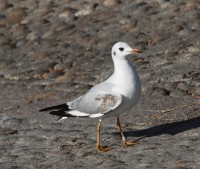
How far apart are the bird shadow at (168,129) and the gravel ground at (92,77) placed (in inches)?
0.5

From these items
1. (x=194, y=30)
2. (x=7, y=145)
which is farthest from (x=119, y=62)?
(x=194, y=30)

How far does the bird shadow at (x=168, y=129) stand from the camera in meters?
8.35

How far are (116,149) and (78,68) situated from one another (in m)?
3.83

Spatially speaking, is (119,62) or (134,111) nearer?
(119,62)

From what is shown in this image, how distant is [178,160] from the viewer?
285 inches

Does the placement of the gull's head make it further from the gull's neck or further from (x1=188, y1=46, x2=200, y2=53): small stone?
(x1=188, y1=46, x2=200, y2=53): small stone

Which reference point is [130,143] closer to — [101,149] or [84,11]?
[101,149]

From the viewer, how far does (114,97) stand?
774 centimetres

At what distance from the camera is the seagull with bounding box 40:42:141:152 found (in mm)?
7773

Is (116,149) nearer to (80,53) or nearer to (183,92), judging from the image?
(183,92)

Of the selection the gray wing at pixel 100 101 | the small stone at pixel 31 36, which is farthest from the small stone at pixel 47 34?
the gray wing at pixel 100 101

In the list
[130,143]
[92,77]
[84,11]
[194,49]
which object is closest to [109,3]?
[84,11]

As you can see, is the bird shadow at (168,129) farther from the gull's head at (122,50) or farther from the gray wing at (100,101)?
the gull's head at (122,50)

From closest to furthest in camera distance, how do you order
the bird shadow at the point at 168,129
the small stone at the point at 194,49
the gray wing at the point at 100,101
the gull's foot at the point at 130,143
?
the gray wing at the point at 100,101, the gull's foot at the point at 130,143, the bird shadow at the point at 168,129, the small stone at the point at 194,49
